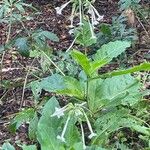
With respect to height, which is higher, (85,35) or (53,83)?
(85,35)

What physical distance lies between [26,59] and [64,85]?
4.05 ft

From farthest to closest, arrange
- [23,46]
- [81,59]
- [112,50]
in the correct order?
[23,46], [112,50], [81,59]

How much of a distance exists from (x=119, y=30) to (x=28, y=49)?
2.48 feet

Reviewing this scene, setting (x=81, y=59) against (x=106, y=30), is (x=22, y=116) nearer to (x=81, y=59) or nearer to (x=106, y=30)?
(x=81, y=59)

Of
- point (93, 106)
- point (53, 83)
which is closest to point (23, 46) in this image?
point (53, 83)

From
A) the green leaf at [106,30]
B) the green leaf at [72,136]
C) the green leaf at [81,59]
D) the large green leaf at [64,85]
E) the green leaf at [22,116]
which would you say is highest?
the green leaf at [81,59]

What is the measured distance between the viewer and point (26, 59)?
12.0 feet

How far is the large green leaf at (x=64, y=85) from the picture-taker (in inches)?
94.9

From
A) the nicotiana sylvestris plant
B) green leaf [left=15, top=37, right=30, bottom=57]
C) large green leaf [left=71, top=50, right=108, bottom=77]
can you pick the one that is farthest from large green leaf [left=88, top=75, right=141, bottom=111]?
green leaf [left=15, top=37, right=30, bottom=57]

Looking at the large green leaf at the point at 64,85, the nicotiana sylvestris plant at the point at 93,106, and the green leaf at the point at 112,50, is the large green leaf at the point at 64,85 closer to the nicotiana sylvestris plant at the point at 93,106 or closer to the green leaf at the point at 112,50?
the nicotiana sylvestris plant at the point at 93,106

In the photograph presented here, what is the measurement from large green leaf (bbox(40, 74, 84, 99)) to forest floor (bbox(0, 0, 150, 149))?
0.48 m

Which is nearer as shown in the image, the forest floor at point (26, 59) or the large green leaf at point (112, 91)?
the large green leaf at point (112, 91)

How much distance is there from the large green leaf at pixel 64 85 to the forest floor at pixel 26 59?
48cm

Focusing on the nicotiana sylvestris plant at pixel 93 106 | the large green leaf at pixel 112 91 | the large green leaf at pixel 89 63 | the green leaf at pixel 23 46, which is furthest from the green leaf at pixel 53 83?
the green leaf at pixel 23 46
